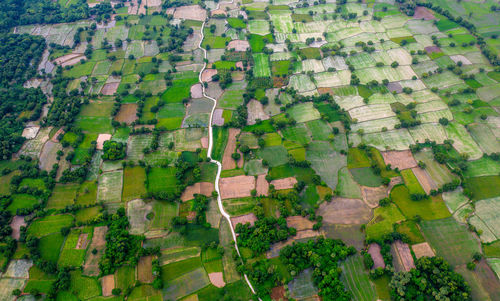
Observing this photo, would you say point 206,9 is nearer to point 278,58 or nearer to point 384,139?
point 278,58

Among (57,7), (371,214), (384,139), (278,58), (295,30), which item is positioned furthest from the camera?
(57,7)

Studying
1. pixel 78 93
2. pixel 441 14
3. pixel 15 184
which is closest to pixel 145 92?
pixel 78 93

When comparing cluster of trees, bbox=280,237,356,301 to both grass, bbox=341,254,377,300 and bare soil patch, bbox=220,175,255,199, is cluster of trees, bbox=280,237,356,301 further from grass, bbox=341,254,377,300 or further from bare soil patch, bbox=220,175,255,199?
bare soil patch, bbox=220,175,255,199

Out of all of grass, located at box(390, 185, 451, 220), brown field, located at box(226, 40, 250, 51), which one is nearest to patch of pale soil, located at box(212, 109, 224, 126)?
brown field, located at box(226, 40, 250, 51)

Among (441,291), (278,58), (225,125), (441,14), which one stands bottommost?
(441,291)

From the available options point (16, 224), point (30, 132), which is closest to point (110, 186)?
point (16, 224)

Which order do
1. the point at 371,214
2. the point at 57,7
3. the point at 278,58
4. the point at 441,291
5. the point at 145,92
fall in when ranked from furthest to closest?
the point at 57,7 < the point at 278,58 < the point at 145,92 < the point at 371,214 < the point at 441,291
